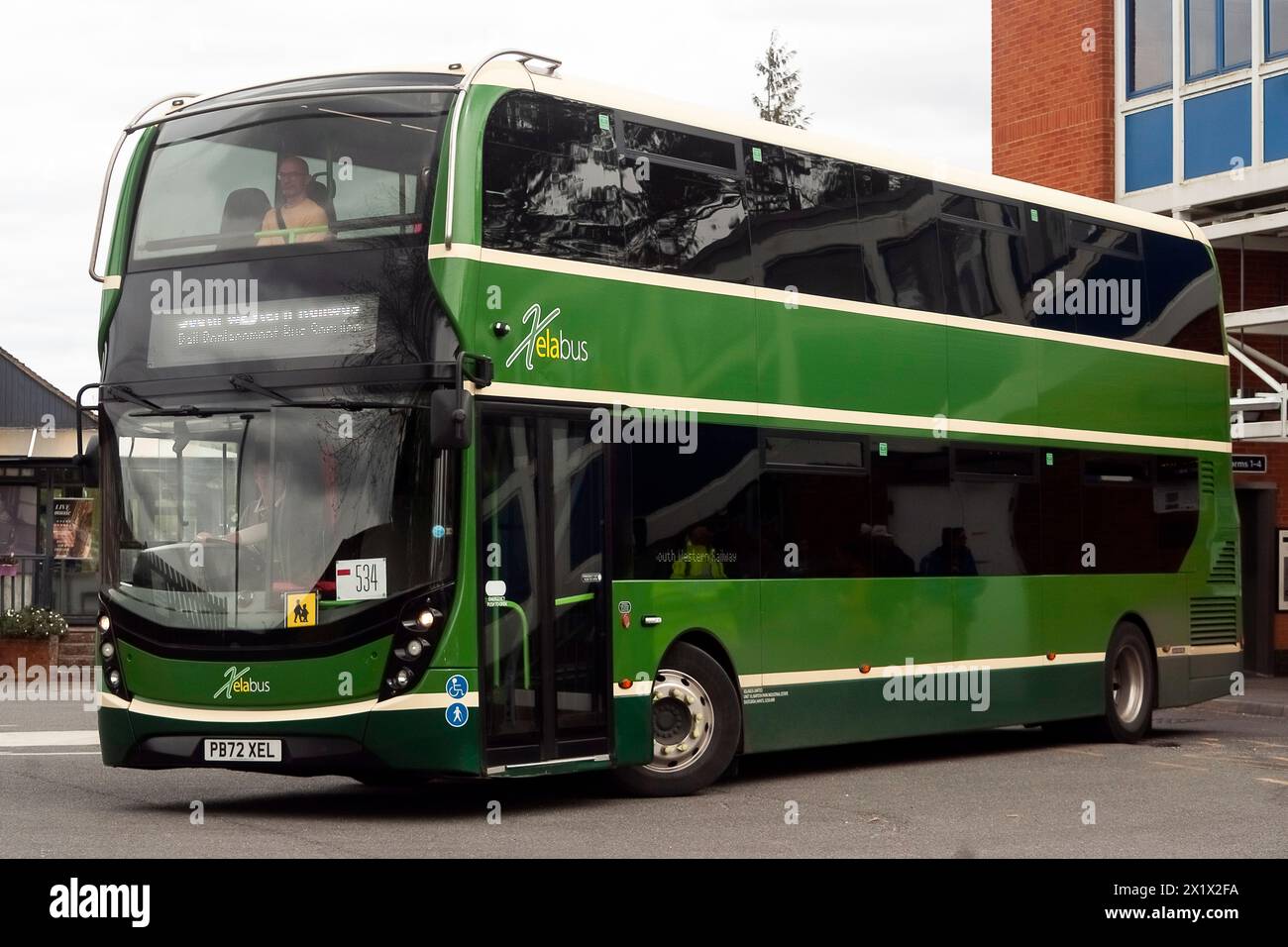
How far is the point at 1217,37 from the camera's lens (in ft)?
77.5

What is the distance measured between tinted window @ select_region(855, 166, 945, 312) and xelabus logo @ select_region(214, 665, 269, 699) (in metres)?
5.57

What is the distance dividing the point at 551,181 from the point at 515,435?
1.58 metres

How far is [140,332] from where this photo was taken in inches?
467

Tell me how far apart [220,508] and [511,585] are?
1.74 metres

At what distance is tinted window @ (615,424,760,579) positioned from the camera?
12.2 m

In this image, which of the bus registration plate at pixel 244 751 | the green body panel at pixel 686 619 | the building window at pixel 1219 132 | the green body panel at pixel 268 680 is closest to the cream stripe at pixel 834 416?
the green body panel at pixel 686 619

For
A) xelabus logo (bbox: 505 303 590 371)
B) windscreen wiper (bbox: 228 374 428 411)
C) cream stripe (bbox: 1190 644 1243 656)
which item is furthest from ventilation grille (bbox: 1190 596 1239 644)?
windscreen wiper (bbox: 228 374 428 411)

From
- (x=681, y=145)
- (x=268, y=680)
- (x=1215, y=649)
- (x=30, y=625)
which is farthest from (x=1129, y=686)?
(x=30, y=625)

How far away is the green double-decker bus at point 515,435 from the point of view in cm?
1109

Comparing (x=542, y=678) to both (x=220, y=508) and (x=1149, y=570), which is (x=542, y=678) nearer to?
(x=220, y=508)

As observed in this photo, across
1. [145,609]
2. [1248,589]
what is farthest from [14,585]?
[145,609]

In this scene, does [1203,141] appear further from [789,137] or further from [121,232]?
[121,232]

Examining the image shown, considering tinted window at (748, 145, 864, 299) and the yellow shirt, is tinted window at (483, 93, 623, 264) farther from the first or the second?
tinted window at (748, 145, 864, 299)

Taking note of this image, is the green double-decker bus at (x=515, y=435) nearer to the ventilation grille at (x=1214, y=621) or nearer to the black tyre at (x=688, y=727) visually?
the black tyre at (x=688, y=727)
